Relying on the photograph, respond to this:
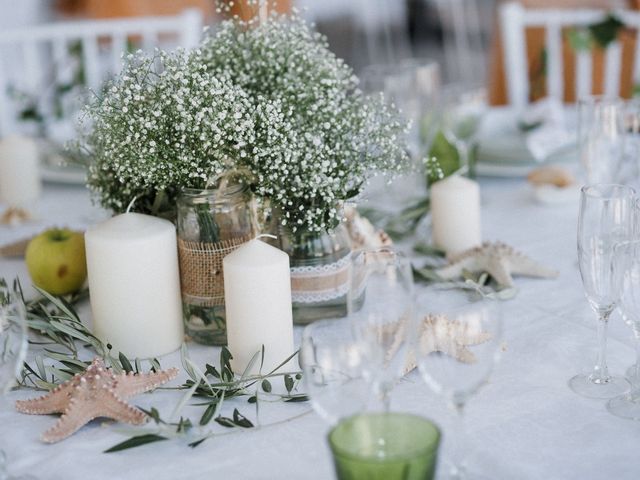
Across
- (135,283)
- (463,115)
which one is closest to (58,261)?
(135,283)

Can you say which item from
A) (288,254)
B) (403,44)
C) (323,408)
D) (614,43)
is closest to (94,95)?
(288,254)

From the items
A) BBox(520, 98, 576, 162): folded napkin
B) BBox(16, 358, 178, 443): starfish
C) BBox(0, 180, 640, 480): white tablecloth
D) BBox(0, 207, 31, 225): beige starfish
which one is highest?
BBox(520, 98, 576, 162): folded napkin

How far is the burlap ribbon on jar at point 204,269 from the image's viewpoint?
3.90 feet

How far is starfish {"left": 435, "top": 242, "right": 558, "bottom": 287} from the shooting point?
4.49ft

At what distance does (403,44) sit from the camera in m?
6.40

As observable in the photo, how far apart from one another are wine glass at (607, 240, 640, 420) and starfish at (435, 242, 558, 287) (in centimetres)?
36

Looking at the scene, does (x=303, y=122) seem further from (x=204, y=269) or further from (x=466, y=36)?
(x=466, y=36)

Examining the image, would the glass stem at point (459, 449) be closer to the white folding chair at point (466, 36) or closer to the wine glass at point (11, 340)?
the wine glass at point (11, 340)

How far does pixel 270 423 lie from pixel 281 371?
0.12 metres

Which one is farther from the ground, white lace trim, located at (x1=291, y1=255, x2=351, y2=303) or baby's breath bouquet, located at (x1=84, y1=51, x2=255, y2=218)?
baby's breath bouquet, located at (x1=84, y1=51, x2=255, y2=218)

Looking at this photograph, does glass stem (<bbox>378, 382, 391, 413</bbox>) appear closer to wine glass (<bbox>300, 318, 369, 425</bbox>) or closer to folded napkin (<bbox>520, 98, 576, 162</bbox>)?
wine glass (<bbox>300, 318, 369, 425</bbox>)

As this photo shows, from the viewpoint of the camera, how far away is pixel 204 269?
119cm

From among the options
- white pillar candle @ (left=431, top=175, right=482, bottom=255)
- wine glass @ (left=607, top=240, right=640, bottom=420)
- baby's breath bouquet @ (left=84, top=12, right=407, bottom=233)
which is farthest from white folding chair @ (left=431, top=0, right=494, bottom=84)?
wine glass @ (left=607, top=240, right=640, bottom=420)

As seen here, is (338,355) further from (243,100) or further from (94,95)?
(94,95)
